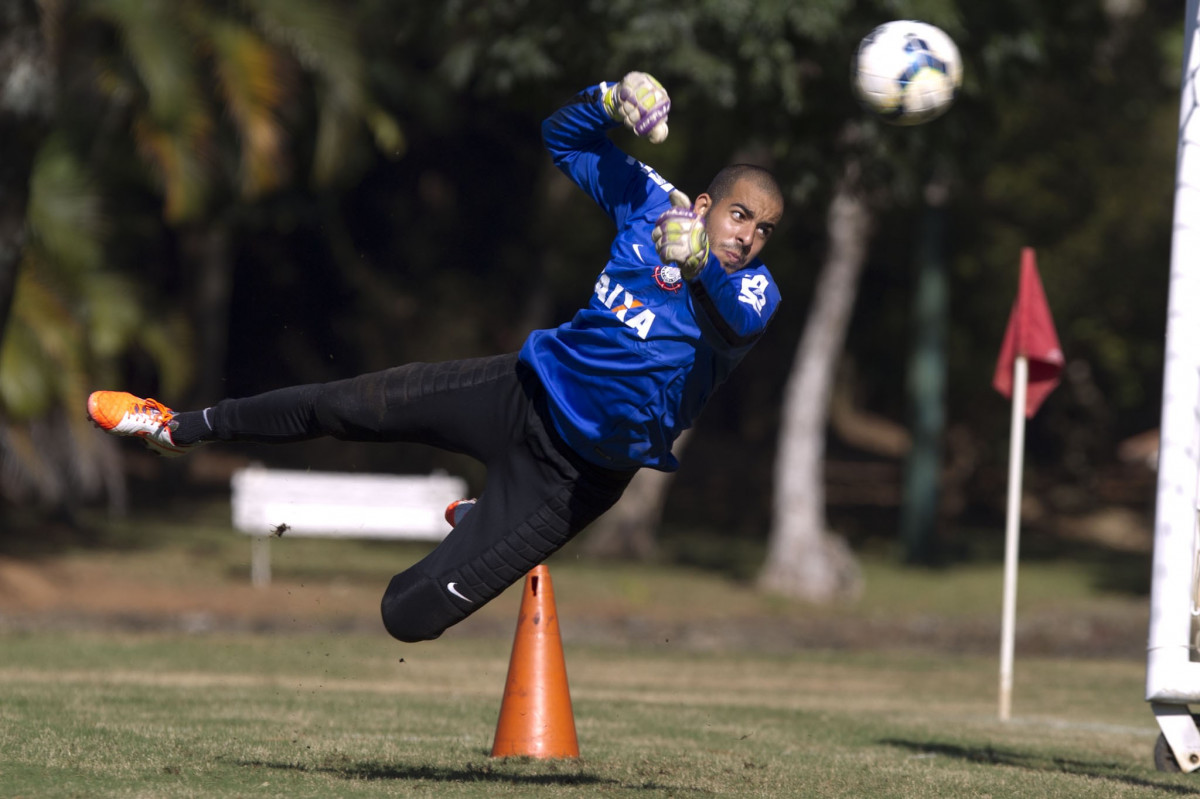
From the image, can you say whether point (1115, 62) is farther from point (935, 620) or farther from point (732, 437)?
point (732, 437)

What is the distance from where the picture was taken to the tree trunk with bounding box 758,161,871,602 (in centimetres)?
2234

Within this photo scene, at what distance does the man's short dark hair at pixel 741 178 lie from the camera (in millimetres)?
6418

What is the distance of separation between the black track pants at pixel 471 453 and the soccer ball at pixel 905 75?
215 cm

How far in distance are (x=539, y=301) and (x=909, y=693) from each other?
16633mm

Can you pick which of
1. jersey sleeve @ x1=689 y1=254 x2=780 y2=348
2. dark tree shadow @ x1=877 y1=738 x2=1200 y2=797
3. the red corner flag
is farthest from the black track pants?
the red corner flag

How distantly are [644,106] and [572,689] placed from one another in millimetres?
7389

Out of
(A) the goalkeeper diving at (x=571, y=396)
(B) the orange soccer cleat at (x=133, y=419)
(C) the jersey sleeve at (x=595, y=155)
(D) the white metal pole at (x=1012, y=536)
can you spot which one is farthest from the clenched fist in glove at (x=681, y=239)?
(D) the white metal pole at (x=1012, y=536)

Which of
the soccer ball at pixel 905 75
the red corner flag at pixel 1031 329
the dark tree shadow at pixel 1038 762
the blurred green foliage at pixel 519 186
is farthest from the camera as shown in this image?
the blurred green foliage at pixel 519 186

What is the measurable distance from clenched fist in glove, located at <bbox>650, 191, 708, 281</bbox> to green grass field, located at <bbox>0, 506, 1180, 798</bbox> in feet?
7.95

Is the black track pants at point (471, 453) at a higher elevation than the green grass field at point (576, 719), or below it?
higher

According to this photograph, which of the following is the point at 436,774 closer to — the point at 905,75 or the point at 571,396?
the point at 571,396

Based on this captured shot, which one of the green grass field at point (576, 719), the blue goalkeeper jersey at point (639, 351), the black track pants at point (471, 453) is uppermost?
the blue goalkeeper jersey at point (639, 351)

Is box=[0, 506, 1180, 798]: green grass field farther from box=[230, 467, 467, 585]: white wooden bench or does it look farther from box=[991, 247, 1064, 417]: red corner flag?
box=[991, 247, 1064, 417]: red corner flag

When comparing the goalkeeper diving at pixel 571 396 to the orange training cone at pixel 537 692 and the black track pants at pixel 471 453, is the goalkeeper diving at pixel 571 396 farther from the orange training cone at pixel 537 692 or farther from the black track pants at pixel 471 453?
the orange training cone at pixel 537 692
